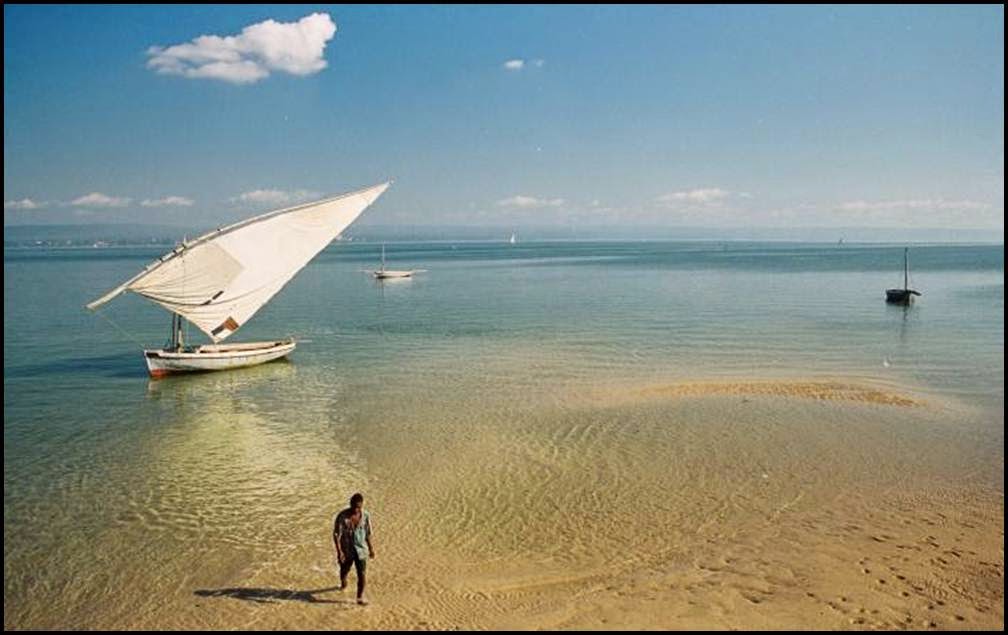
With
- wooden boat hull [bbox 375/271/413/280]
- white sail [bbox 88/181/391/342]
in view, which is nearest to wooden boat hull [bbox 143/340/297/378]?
white sail [bbox 88/181/391/342]

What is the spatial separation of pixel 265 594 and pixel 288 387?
17680 mm

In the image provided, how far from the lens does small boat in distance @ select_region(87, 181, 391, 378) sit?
29.7 metres

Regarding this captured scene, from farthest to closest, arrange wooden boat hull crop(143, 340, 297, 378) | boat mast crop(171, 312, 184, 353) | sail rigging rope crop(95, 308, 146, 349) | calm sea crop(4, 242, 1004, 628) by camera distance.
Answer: sail rigging rope crop(95, 308, 146, 349), boat mast crop(171, 312, 184, 353), wooden boat hull crop(143, 340, 297, 378), calm sea crop(4, 242, 1004, 628)

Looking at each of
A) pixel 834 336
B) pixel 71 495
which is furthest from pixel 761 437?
pixel 834 336

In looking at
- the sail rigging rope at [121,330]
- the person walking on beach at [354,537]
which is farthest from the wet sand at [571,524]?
the sail rigging rope at [121,330]

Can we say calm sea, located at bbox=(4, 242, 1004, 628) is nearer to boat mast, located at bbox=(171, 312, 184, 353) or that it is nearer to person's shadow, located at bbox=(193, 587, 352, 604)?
person's shadow, located at bbox=(193, 587, 352, 604)

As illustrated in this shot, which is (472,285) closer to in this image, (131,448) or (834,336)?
(834,336)

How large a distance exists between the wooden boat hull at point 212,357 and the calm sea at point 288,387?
54 cm

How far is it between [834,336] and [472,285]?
52.1 m

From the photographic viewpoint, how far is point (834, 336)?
131 feet

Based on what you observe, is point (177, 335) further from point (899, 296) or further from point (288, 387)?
point (899, 296)

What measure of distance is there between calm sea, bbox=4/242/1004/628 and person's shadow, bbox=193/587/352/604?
0.50 m

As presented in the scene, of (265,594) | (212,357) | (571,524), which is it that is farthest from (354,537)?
(212,357)

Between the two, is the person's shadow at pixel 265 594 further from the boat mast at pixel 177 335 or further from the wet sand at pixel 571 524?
the boat mast at pixel 177 335
